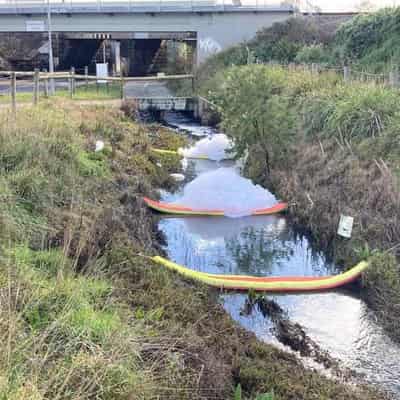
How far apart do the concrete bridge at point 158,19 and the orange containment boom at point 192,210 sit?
21.2 m

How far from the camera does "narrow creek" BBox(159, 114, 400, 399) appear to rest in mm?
6656

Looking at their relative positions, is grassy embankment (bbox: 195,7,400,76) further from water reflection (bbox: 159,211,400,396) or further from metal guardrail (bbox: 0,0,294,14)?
water reflection (bbox: 159,211,400,396)

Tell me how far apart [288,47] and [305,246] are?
1931 cm

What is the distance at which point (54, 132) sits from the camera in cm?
1040

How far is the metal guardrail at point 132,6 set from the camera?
31.3 m

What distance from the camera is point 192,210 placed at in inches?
470

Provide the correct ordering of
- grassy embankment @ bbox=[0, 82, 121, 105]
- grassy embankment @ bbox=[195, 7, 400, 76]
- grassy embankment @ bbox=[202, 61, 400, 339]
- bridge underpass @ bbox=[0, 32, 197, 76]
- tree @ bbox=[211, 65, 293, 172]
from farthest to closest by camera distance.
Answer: bridge underpass @ bbox=[0, 32, 197, 76] → grassy embankment @ bbox=[0, 82, 121, 105] → grassy embankment @ bbox=[195, 7, 400, 76] → tree @ bbox=[211, 65, 293, 172] → grassy embankment @ bbox=[202, 61, 400, 339]

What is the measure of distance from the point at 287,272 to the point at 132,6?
26386 mm

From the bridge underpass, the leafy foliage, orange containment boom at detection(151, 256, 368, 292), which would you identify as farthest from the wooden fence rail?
the bridge underpass

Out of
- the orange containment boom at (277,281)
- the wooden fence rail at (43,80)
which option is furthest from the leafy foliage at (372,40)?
the orange containment boom at (277,281)

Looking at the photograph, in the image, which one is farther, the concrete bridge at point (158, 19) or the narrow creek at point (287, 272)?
the concrete bridge at point (158, 19)

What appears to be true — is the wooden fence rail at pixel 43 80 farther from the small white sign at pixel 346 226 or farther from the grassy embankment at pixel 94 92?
the small white sign at pixel 346 226

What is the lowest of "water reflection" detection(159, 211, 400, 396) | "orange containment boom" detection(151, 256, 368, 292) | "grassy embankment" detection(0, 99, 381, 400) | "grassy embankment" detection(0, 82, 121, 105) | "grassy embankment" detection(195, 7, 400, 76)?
"water reflection" detection(159, 211, 400, 396)

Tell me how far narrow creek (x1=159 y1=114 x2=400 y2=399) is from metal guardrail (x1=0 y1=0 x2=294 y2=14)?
2057 centimetres
